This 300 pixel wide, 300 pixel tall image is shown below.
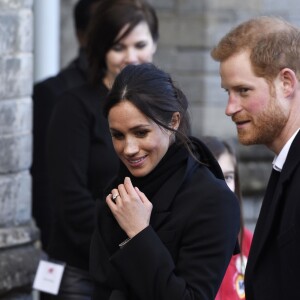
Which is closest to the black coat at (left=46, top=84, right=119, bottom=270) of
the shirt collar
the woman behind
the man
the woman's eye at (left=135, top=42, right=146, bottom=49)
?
the woman's eye at (left=135, top=42, right=146, bottom=49)

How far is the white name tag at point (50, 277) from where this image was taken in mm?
5170

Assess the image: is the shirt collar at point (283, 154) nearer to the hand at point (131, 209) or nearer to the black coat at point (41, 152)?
the hand at point (131, 209)

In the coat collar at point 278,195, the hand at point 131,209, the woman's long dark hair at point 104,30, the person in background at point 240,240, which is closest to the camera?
the coat collar at point 278,195

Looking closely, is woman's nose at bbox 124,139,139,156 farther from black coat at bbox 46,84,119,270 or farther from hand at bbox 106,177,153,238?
black coat at bbox 46,84,119,270

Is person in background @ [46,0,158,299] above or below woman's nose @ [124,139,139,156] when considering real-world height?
below

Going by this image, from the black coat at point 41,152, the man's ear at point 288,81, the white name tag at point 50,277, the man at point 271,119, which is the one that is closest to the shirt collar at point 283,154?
the man at point 271,119

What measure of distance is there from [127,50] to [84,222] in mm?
794

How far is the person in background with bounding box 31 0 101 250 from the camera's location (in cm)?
615

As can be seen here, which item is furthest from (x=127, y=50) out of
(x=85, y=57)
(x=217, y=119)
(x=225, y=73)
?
(x=217, y=119)

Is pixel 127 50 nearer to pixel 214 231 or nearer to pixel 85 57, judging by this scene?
pixel 85 57

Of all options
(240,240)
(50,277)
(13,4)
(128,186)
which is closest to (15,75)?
(13,4)

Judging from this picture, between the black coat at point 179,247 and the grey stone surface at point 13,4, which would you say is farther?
the grey stone surface at point 13,4

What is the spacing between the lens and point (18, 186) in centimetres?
567

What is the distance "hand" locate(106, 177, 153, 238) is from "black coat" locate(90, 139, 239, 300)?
4 centimetres
